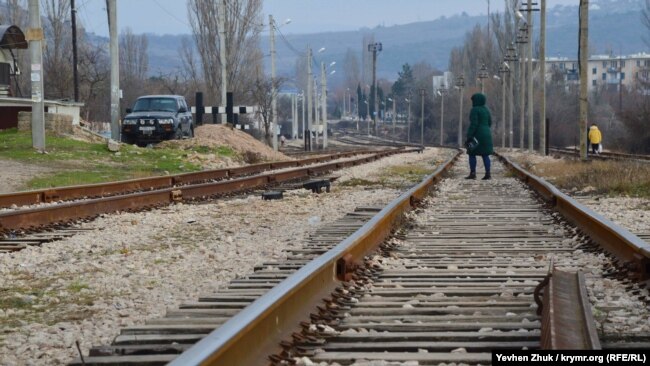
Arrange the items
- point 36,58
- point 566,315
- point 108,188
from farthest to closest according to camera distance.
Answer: point 36,58
point 108,188
point 566,315

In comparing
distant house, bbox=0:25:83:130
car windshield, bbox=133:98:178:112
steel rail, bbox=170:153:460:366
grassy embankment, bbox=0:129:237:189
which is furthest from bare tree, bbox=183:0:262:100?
steel rail, bbox=170:153:460:366

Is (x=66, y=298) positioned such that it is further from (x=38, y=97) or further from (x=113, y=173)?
(x=38, y=97)

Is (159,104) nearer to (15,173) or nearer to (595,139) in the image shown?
(15,173)

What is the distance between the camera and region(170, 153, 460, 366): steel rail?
4.43 m

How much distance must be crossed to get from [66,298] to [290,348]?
9.33ft

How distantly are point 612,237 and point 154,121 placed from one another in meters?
30.6

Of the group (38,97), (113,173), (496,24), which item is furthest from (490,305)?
(496,24)

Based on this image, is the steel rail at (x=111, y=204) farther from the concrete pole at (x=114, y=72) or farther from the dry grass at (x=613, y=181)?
the concrete pole at (x=114, y=72)

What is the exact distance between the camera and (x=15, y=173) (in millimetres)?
23594

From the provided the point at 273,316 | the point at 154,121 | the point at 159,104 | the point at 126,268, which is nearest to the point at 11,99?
the point at 159,104

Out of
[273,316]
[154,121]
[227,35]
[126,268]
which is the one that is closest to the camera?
[273,316]

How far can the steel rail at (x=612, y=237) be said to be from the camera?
747cm

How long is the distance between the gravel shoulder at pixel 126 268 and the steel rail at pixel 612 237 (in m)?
2.60

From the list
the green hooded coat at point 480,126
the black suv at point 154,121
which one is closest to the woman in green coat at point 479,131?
the green hooded coat at point 480,126
